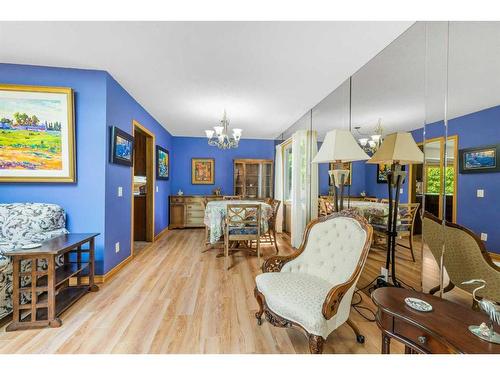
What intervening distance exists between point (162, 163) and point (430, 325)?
16.6 feet

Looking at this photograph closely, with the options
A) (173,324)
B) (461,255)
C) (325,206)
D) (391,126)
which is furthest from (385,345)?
(325,206)

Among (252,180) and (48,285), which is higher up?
(252,180)

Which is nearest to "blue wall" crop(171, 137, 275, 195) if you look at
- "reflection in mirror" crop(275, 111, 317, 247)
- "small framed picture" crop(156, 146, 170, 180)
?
"small framed picture" crop(156, 146, 170, 180)

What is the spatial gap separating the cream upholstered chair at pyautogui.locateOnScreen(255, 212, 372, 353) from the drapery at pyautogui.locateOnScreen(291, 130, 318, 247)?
1.56 metres

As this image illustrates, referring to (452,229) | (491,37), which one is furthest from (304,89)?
(452,229)

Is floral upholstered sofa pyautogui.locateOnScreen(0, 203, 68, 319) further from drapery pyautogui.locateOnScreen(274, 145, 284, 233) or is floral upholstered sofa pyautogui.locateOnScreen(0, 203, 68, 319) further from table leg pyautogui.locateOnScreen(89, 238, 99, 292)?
drapery pyautogui.locateOnScreen(274, 145, 284, 233)

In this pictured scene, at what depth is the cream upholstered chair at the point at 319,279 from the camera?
1287mm

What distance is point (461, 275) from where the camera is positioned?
1.39 meters

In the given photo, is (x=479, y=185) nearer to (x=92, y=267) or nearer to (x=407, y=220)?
(x=407, y=220)

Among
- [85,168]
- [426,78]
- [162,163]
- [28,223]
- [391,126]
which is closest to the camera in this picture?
[426,78]

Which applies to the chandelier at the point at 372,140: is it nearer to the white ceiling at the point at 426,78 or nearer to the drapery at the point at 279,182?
the white ceiling at the point at 426,78

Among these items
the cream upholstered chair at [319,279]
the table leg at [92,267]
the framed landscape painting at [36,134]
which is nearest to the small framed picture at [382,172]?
the cream upholstered chair at [319,279]

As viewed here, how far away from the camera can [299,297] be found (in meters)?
1.42
